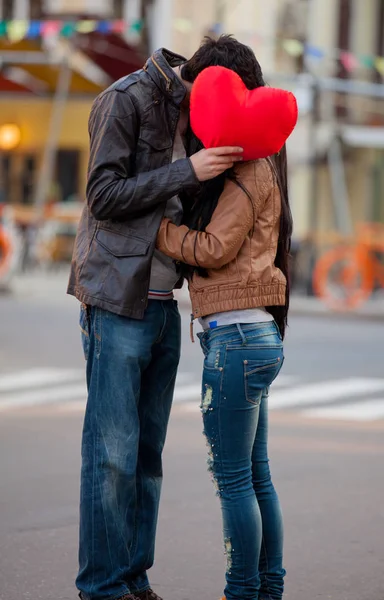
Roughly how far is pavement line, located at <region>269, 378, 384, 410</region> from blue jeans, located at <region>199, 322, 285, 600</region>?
5.07m

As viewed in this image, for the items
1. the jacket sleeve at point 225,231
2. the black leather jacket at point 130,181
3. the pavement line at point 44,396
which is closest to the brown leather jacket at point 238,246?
the jacket sleeve at point 225,231

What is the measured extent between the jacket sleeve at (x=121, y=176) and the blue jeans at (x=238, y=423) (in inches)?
17.7

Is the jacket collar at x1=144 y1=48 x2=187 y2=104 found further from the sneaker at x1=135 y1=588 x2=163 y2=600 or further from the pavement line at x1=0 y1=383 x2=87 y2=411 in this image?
the pavement line at x1=0 y1=383 x2=87 y2=411

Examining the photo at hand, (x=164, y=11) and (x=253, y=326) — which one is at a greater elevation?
(x=164, y=11)

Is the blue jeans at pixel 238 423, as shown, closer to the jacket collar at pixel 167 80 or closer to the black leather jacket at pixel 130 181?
the black leather jacket at pixel 130 181

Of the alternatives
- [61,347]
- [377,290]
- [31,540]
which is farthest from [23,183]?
[31,540]

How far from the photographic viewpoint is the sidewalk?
16.8 meters

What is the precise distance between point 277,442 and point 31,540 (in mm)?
2583

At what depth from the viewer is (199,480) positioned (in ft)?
21.6

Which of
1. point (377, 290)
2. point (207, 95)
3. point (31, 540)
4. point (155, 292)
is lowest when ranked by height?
point (31, 540)

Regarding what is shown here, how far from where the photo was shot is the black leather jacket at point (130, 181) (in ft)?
12.5

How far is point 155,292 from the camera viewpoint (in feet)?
13.1

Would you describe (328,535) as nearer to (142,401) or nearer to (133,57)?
(142,401)

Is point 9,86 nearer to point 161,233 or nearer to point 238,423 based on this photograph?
point 161,233
